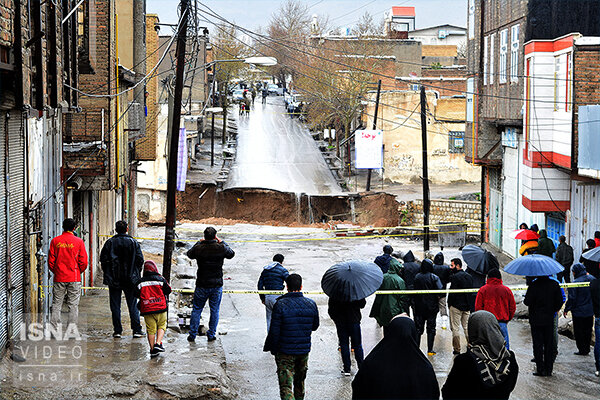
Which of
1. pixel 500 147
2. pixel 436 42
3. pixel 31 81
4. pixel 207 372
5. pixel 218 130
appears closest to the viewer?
pixel 207 372

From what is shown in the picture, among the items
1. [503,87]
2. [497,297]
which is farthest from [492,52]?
[497,297]

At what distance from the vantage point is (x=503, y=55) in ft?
94.6

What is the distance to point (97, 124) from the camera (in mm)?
19000

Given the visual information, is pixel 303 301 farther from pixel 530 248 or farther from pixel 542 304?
pixel 530 248

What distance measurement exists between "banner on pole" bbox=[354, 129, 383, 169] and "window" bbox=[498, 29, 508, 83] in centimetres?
1455

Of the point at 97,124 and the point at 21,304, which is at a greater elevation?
the point at 97,124

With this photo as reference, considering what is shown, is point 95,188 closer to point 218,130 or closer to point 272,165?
point 272,165

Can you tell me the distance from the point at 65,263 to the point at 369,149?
32134mm

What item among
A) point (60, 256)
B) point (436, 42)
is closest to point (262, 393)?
point (60, 256)

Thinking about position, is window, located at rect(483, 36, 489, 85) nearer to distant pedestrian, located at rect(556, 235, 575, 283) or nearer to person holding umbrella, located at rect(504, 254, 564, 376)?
distant pedestrian, located at rect(556, 235, 575, 283)

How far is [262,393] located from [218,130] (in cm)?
6169

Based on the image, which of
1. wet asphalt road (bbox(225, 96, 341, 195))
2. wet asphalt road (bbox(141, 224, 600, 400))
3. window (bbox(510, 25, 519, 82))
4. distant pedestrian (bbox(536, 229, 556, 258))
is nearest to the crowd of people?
wet asphalt road (bbox(141, 224, 600, 400))

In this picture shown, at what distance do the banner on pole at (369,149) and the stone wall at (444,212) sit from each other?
9.18 feet

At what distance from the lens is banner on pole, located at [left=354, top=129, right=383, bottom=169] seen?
43.2 m
